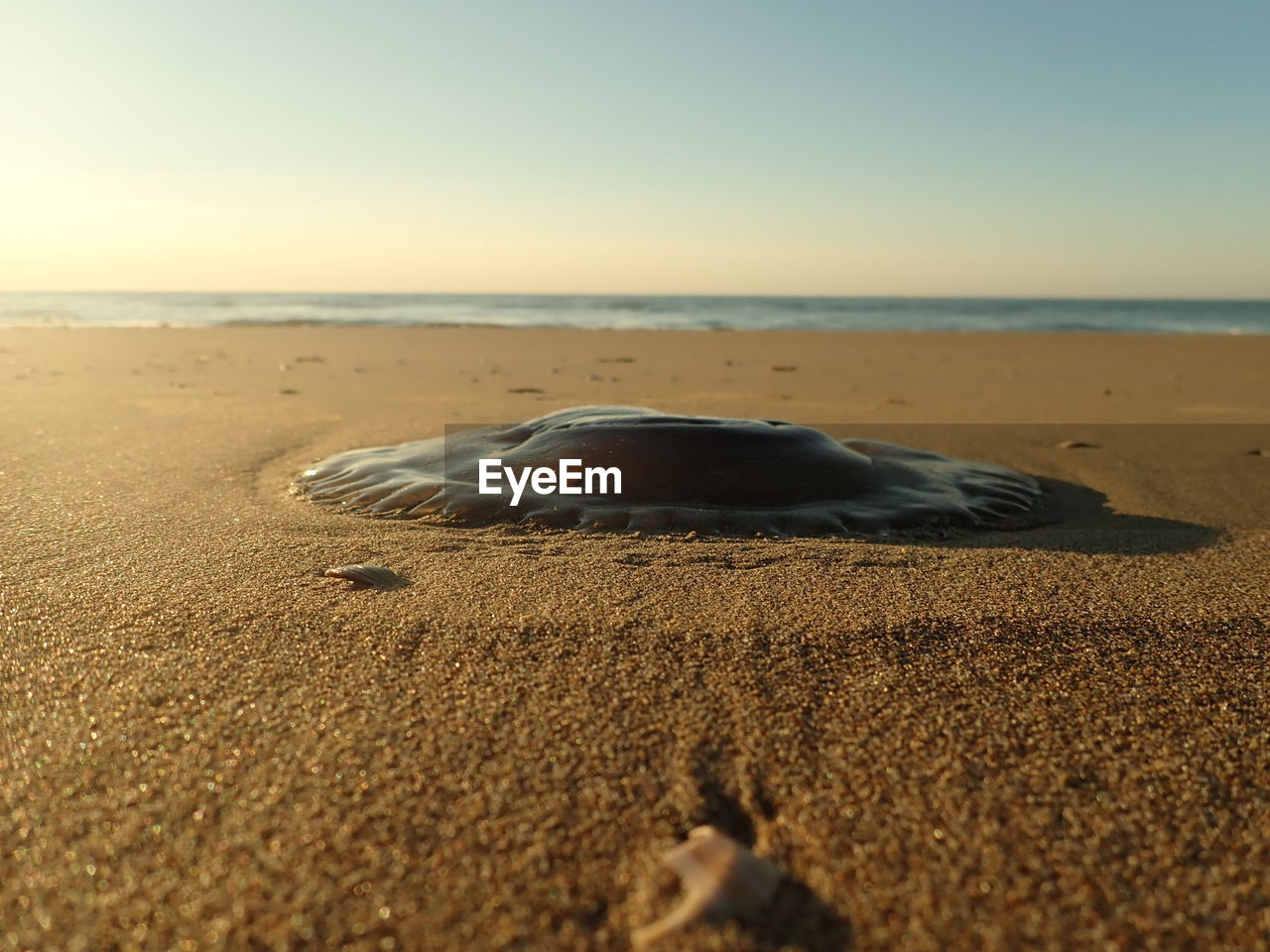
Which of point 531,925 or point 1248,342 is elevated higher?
point 1248,342

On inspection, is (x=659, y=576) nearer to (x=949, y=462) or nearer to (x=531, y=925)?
(x=531, y=925)

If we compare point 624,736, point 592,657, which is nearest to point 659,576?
point 592,657

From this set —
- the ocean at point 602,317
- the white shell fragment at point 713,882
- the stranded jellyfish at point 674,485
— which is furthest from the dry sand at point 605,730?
the ocean at point 602,317

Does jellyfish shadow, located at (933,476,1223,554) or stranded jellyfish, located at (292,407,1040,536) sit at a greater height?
stranded jellyfish, located at (292,407,1040,536)

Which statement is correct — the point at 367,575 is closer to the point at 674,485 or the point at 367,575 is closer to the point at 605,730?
the point at 605,730

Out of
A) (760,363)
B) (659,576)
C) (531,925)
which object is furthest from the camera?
(760,363)

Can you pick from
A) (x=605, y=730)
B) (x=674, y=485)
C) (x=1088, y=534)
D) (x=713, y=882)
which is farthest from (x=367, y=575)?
(x=1088, y=534)

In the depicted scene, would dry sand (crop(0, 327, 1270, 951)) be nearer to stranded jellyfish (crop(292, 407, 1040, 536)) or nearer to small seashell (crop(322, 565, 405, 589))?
small seashell (crop(322, 565, 405, 589))

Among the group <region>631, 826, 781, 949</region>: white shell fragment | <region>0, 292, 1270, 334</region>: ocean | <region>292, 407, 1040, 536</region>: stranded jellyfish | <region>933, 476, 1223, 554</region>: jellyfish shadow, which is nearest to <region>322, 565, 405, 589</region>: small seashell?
<region>292, 407, 1040, 536</region>: stranded jellyfish
